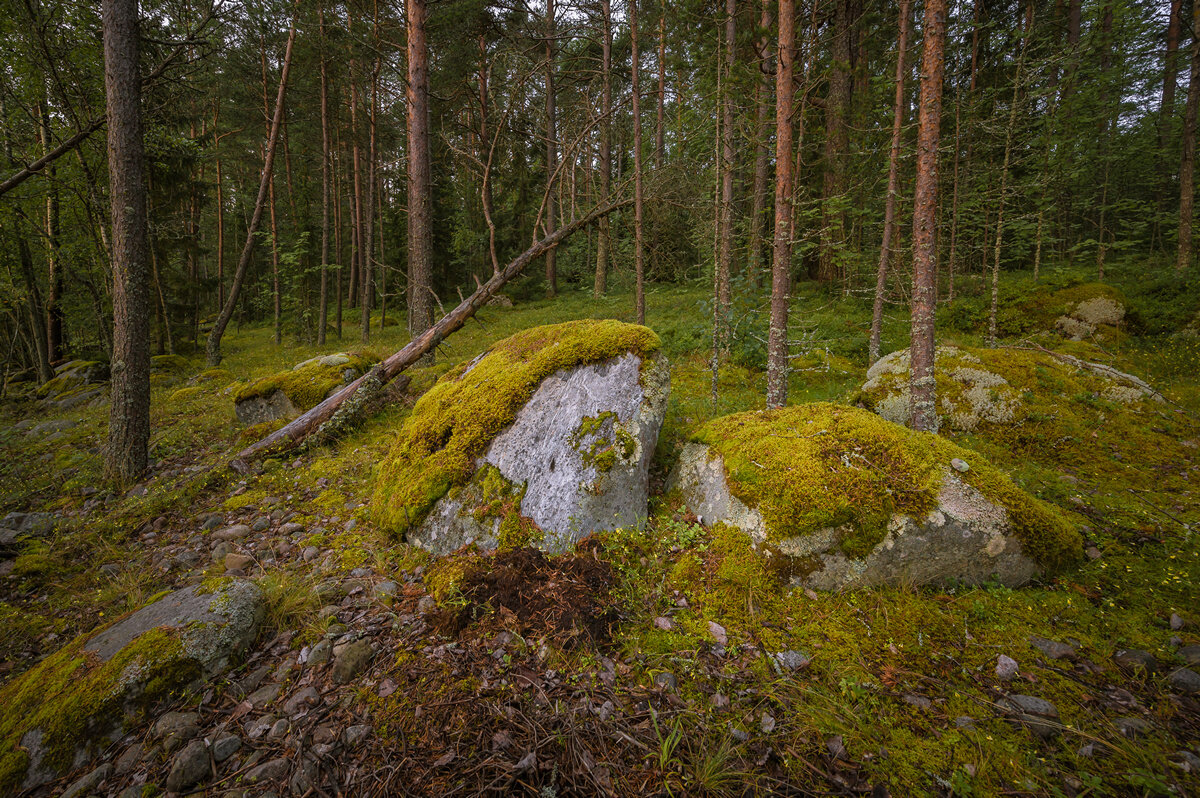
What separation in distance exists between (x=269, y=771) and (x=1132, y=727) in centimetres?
456

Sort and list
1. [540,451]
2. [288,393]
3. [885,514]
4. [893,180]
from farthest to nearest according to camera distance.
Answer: [893,180], [288,393], [540,451], [885,514]

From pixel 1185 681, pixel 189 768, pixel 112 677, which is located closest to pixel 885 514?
pixel 1185 681

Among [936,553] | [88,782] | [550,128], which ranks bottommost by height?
[88,782]

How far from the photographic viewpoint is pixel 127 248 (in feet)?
20.0

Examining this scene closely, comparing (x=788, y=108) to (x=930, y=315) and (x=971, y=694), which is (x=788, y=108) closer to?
(x=930, y=315)

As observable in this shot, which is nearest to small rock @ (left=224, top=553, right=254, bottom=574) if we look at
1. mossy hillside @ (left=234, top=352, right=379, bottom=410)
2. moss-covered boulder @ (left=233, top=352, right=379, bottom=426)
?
mossy hillside @ (left=234, top=352, right=379, bottom=410)

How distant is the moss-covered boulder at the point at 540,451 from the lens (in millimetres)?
3914

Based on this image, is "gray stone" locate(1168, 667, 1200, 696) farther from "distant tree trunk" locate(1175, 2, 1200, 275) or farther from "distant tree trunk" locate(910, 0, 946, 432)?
"distant tree trunk" locate(1175, 2, 1200, 275)

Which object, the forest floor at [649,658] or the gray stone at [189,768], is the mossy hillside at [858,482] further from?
the gray stone at [189,768]

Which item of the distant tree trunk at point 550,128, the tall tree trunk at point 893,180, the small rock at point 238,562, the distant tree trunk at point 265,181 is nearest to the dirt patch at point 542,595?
the small rock at point 238,562

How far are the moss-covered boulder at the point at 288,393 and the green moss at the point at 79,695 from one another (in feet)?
18.5

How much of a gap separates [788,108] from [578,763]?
6.83 metres

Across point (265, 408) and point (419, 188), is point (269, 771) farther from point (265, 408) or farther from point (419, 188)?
point (419, 188)

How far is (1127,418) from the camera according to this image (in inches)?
243
